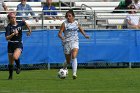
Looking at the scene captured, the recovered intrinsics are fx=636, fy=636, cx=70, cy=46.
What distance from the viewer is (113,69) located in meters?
25.4

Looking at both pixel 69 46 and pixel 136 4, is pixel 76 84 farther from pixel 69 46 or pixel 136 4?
pixel 136 4

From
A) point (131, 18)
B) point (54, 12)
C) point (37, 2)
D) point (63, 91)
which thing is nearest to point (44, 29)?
point (54, 12)

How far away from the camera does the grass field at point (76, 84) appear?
52.3 ft

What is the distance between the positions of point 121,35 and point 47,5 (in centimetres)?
361

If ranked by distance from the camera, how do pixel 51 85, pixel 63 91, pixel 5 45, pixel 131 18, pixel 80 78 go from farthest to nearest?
pixel 131 18
pixel 5 45
pixel 80 78
pixel 51 85
pixel 63 91

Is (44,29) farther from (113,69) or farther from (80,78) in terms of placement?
(80,78)

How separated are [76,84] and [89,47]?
7.76m

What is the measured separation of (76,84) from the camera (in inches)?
703

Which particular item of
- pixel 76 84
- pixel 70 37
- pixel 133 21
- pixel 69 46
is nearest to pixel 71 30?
pixel 70 37

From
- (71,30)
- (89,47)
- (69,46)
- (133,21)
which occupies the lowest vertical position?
(89,47)

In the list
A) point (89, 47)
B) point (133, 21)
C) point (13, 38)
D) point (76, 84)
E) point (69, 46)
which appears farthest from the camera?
point (133, 21)

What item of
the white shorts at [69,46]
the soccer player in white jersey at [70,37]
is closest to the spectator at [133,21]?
the soccer player in white jersey at [70,37]

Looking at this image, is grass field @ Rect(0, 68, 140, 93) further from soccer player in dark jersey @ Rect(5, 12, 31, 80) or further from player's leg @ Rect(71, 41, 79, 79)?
soccer player in dark jersey @ Rect(5, 12, 31, 80)

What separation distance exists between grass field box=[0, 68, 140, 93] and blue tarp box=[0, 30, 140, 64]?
2768mm
